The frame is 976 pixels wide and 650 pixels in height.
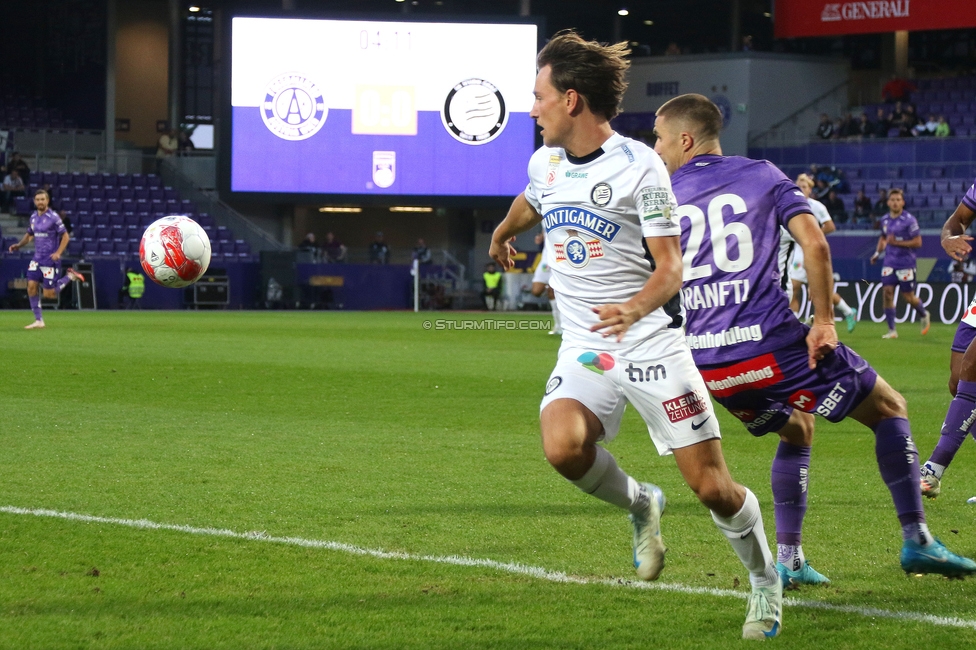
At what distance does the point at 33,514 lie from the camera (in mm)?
5602

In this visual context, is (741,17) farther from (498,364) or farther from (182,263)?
(182,263)

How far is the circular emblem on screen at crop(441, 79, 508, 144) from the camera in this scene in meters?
33.6

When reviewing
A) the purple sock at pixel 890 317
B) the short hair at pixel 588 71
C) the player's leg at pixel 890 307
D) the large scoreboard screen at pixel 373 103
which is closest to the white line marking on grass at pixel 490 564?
the short hair at pixel 588 71

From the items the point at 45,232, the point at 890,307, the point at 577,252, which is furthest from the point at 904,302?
the point at 577,252

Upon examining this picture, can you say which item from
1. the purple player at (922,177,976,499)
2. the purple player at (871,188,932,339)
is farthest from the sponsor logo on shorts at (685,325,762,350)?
the purple player at (871,188,932,339)

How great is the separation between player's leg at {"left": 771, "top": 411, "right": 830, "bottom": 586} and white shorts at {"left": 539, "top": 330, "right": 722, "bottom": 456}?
82 cm

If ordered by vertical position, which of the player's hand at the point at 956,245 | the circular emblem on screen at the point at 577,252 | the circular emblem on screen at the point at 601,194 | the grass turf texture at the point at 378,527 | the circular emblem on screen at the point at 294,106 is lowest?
the grass turf texture at the point at 378,527

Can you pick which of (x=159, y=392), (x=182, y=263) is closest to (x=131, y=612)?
(x=182, y=263)

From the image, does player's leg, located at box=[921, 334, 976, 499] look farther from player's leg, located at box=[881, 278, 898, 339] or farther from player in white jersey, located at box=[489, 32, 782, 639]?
player's leg, located at box=[881, 278, 898, 339]

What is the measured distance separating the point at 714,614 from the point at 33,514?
3.11m

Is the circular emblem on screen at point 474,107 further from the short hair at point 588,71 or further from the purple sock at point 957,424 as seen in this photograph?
the short hair at point 588,71

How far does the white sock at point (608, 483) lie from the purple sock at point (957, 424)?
8.00 feet

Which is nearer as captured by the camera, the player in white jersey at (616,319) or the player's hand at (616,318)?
the player's hand at (616,318)

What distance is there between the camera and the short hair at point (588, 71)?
14.2ft
